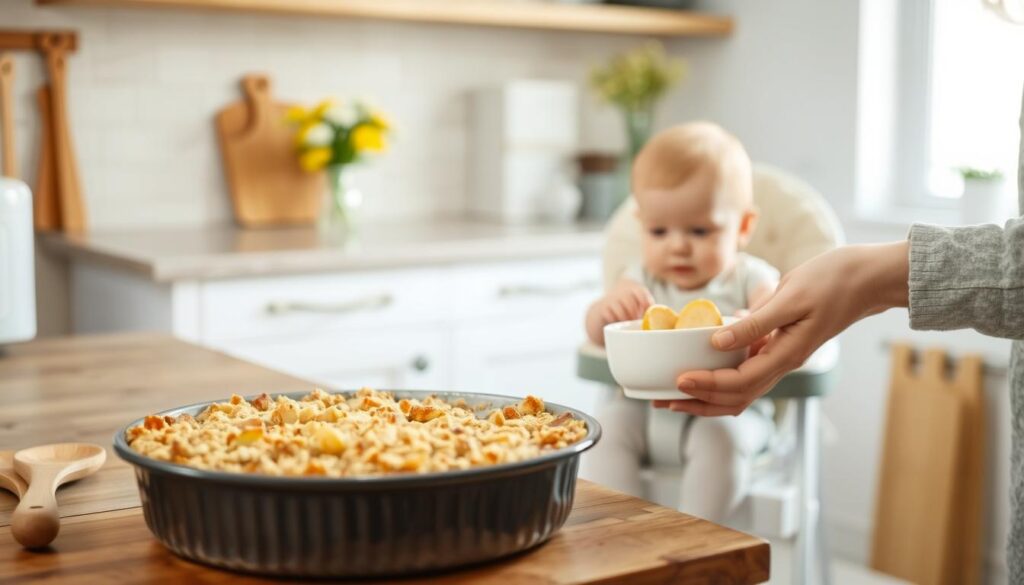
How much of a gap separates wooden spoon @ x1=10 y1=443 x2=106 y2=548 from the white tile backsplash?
2.09 m

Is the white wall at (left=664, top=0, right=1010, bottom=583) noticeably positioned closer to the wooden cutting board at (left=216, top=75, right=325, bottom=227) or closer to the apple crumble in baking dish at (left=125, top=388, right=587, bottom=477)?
the wooden cutting board at (left=216, top=75, right=325, bottom=227)

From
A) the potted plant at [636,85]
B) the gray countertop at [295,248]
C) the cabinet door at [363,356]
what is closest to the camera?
the gray countertop at [295,248]

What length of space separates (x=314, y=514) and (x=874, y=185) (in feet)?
9.12

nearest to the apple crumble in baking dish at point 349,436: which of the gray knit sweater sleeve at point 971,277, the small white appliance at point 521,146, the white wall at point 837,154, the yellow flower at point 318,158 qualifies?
the gray knit sweater sleeve at point 971,277

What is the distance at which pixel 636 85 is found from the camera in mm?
3414

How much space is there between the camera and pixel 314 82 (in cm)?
335

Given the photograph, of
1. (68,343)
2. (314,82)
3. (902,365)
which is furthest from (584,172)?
(68,343)

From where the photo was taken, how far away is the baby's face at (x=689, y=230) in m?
1.91

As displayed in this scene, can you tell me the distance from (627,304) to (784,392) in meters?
0.29

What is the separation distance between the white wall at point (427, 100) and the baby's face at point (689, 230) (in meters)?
1.17

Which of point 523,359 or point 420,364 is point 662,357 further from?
point 523,359

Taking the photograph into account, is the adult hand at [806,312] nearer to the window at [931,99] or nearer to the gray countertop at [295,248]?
the gray countertop at [295,248]

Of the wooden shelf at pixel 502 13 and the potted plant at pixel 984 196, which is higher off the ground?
the wooden shelf at pixel 502 13

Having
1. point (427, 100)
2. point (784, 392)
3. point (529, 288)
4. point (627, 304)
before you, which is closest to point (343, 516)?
point (627, 304)
